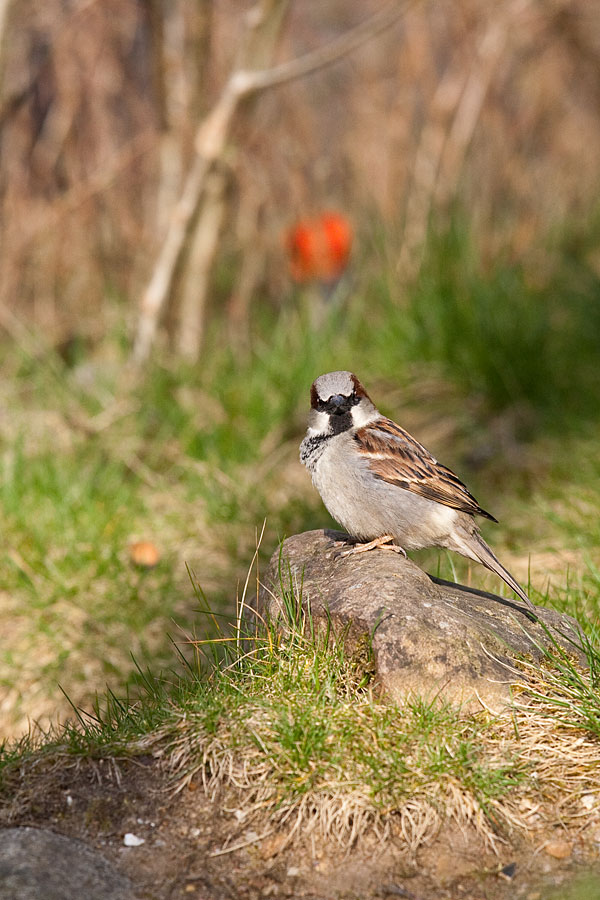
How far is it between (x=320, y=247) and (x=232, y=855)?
545cm

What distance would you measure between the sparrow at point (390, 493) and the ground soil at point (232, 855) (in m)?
1.10

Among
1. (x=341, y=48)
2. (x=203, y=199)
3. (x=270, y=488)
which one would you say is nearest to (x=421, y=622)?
(x=270, y=488)

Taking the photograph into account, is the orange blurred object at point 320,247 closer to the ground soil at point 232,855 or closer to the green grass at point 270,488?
the green grass at point 270,488

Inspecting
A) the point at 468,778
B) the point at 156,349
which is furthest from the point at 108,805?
the point at 156,349

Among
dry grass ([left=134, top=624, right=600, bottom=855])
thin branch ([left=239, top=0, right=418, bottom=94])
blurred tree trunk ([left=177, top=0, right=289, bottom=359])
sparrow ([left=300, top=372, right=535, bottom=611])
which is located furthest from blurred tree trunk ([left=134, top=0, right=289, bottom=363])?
dry grass ([left=134, top=624, right=600, bottom=855])

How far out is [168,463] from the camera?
6594 millimetres

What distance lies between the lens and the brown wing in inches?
154

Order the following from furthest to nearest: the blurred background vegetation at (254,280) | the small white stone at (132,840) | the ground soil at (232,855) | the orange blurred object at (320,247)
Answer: the orange blurred object at (320,247)
the blurred background vegetation at (254,280)
the small white stone at (132,840)
the ground soil at (232,855)

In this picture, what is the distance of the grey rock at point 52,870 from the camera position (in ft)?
8.66

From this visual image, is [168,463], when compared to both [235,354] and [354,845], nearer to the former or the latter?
[235,354]

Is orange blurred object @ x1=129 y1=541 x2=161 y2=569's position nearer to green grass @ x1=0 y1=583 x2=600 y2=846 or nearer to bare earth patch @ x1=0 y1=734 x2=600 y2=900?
green grass @ x1=0 y1=583 x2=600 y2=846

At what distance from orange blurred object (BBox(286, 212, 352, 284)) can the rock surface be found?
4216 millimetres

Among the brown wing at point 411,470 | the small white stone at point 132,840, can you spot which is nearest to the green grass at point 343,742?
the small white stone at point 132,840

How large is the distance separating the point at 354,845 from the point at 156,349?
473cm
